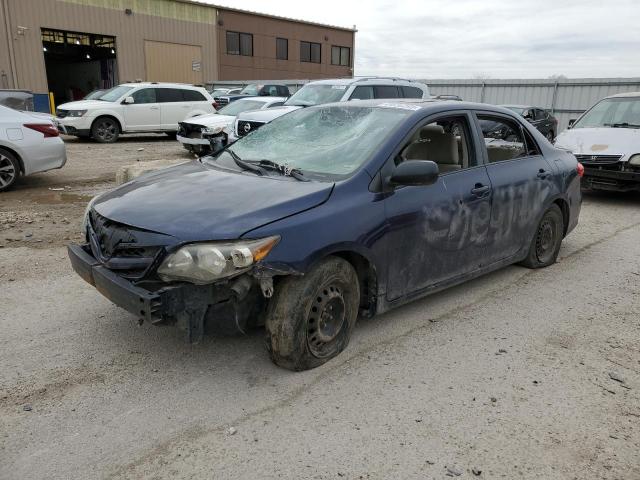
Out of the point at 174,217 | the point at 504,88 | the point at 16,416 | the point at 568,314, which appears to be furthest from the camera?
the point at 504,88

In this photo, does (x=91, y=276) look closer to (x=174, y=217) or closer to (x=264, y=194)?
(x=174, y=217)

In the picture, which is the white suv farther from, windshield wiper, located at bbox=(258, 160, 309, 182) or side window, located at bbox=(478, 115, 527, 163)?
side window, located at bbox=(478, 115, 527, 163)

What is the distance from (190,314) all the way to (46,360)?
1.24 metres

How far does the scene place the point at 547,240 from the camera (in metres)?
5.43

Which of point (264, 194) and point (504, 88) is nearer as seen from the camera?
point (264, 194)

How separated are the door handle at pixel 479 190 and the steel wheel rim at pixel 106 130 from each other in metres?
14.3

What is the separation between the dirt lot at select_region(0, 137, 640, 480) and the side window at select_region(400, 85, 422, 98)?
26.8 feet

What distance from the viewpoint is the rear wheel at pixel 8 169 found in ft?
27.4

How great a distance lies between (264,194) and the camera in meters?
3.26

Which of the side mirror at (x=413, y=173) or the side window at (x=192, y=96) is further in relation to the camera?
the side window at (x=192, y=96)

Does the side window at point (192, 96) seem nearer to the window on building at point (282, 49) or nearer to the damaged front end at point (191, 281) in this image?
the damaged front end at point (191, 281)

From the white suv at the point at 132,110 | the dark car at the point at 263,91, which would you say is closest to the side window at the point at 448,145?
the white suv at the point at 132,110

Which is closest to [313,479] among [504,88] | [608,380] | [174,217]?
[174,217]

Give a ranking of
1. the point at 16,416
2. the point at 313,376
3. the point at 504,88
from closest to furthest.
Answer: the point at 16,416
the point at 313,376
the point at 504,88
